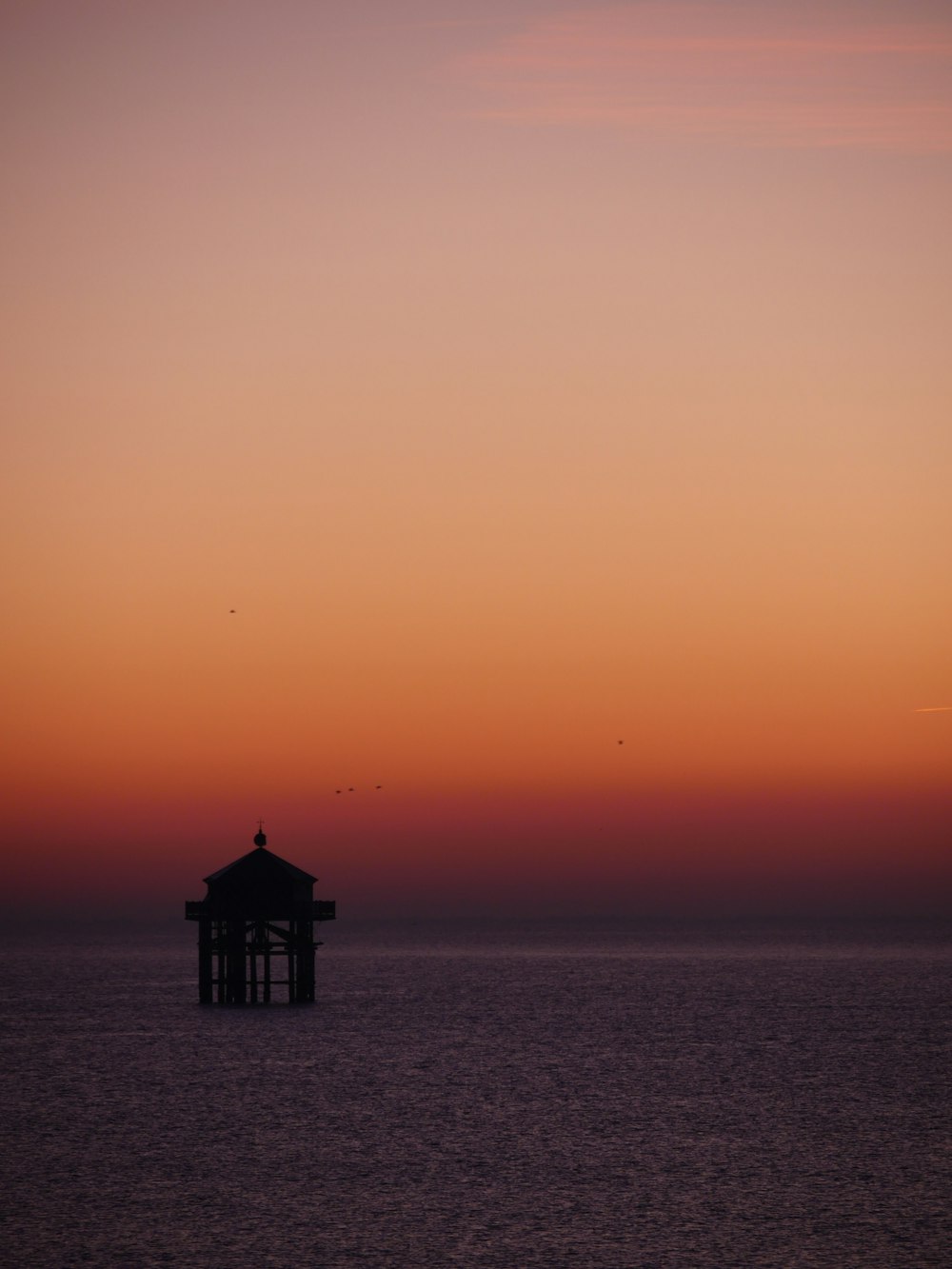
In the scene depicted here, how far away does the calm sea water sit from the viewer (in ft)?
118

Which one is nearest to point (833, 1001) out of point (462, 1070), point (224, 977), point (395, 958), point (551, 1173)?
point (224, 977)

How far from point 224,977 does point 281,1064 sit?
83.4 feet

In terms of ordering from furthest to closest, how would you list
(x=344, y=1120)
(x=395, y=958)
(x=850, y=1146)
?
(x=395, y=958) < (x=344, y=1120) < (x=850, y=1146)

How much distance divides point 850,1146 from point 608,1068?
828 inches

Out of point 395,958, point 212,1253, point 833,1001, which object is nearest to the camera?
point 212,1253

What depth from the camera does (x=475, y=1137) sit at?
50.1 m

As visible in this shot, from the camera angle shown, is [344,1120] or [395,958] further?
[395,958]

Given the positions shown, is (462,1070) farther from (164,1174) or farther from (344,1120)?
(164,1174)

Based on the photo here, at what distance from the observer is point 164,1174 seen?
43.8m

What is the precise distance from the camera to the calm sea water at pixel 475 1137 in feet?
118

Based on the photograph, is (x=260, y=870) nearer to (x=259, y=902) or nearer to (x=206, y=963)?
(x=259, y=902)

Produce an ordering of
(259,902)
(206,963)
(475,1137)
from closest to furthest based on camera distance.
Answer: (475,1137), (259,902), (206,963)

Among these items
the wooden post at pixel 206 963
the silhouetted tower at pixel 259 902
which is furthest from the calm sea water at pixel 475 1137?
the silhouetted tower at pixel 259 902

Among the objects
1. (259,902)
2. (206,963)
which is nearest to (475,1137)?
(259,902)
